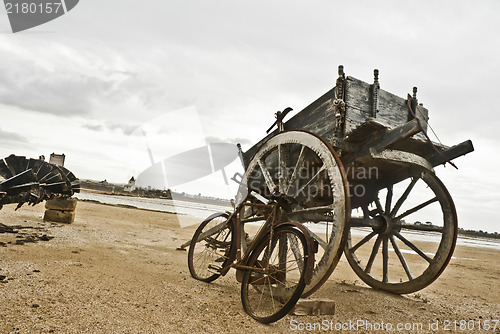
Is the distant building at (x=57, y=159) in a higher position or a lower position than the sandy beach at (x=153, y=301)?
higher

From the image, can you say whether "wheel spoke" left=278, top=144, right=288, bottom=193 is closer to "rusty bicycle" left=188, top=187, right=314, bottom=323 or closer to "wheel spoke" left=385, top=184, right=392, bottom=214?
"rusty bicycle" left=188, top=187, right=314, bottom=323

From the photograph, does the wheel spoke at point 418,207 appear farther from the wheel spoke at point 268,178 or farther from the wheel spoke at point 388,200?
the wheel spoke at point 268,178

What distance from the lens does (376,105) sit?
4.14m

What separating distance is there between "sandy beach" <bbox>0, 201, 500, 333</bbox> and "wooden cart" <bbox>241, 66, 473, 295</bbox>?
0.61 m

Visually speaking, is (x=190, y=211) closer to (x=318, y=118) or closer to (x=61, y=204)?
(x=61, y=204)

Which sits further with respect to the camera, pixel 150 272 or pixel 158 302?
pixel 150 272

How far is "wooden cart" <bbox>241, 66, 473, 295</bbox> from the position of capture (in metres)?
3.47

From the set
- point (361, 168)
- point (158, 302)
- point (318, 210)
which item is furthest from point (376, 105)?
point (158, 302)

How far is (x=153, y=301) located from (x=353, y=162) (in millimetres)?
3180

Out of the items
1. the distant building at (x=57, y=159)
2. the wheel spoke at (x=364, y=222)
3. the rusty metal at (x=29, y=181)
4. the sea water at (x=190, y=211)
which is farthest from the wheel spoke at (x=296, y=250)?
the sea water at (x=190, y=211)

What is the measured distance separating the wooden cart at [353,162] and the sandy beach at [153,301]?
61 centimetres

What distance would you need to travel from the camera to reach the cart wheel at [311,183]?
329 centimetres

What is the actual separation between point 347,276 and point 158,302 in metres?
4.67

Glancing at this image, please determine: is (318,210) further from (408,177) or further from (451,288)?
(451,288)
